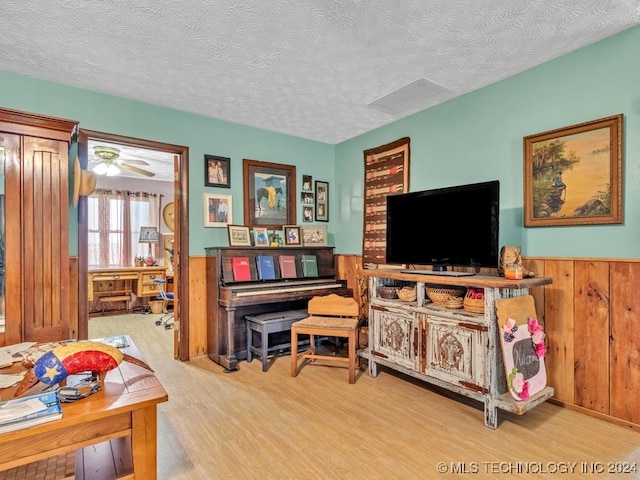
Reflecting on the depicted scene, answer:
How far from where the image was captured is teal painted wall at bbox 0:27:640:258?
2.35 meters

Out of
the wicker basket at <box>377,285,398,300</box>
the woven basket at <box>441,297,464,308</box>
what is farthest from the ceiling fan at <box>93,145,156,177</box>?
the woven basket at <box>441,297,464,308</box>

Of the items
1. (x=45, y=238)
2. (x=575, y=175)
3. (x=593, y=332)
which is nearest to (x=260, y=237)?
(x=45, y=238)

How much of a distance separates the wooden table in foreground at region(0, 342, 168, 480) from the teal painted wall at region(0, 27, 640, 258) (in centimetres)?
212

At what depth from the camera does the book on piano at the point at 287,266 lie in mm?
4020

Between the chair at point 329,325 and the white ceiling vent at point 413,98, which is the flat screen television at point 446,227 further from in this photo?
the white ceiling vent at point 413,98

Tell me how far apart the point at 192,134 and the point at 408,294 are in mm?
2736

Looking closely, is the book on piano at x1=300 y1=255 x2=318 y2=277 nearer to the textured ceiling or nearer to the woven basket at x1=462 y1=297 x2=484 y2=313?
the textured ceiling

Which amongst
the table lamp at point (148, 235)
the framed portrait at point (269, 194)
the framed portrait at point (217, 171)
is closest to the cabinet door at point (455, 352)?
the framed portrait at point (269, 194)

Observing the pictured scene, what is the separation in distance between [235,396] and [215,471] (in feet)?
3.11

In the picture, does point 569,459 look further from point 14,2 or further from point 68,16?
point 14,2

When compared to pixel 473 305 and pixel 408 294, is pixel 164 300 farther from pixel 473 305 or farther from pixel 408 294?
pixel 473 305

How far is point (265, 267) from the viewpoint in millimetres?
3902

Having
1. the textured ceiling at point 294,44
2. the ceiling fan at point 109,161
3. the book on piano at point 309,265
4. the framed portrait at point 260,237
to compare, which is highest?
the textured ceiling at point 294,44

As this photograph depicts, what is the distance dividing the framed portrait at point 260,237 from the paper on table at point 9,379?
8.19ft
